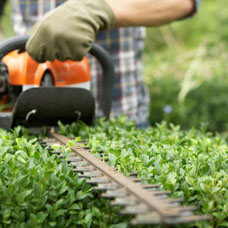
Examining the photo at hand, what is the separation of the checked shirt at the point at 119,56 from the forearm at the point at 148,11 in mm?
1092

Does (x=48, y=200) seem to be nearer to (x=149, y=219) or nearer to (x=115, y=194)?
(x=115, y=194)

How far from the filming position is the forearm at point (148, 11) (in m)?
2.54

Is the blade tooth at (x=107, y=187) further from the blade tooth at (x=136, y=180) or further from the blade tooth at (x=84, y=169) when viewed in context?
the blade tooth at (x=84, y=169)

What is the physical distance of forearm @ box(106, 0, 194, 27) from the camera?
8.35 ft

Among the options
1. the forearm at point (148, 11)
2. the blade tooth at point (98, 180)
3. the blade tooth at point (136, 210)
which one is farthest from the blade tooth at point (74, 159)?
the forearm at point (148, 11)

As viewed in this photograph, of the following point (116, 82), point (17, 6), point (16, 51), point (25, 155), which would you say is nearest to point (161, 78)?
point (116, 82)

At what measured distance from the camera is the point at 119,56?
3.96m

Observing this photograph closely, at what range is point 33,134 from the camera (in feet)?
7.86

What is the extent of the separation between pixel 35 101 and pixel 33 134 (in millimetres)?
206

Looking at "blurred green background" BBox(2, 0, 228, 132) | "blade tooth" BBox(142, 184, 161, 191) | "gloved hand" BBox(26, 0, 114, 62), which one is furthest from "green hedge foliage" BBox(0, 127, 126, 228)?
"blurred green background" BBox(2, 0, 228, 132)

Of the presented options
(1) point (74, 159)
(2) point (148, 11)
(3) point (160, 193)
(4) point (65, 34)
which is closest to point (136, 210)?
(3) point (160, 193)

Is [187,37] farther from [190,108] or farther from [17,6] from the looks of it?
[17,6]

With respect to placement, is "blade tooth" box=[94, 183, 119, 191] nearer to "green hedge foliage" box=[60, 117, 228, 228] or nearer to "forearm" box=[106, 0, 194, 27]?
"green hedge foliage" box=[60, 117, 228, 228]

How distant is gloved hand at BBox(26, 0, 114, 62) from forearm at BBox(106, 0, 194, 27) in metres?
0.23
